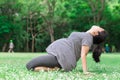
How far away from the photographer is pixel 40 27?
5769cm

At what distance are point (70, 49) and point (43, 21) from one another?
157 feet

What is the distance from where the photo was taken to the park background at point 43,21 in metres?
56.3

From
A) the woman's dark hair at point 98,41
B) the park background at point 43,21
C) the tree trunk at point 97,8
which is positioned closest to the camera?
the woman's dark hair at point 98,41

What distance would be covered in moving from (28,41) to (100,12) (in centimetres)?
1102

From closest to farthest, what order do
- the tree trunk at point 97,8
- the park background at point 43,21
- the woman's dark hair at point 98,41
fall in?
the woman's dark hair at point 98,41 → the tree trunk at point 97,8 → the park background at point 43,21

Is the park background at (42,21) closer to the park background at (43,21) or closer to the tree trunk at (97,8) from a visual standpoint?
the park background at (43,21)

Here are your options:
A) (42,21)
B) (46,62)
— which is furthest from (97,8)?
(46,62)

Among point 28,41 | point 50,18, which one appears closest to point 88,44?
point 50,18

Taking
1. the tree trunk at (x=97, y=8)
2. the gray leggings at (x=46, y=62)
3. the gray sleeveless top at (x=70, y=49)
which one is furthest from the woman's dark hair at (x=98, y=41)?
the tree trunk at (x=97, y=8)

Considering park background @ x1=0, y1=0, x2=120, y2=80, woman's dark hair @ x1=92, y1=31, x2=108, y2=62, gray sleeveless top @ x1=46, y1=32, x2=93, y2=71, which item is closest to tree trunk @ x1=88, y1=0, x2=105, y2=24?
park background @ x1=0, y1=0, x2=120, y2=80

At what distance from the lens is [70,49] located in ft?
31.2

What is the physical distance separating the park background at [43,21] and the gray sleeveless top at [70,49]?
149 feet

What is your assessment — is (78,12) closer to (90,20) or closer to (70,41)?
(90,20)

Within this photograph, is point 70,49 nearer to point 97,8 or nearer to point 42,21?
point 97,8
